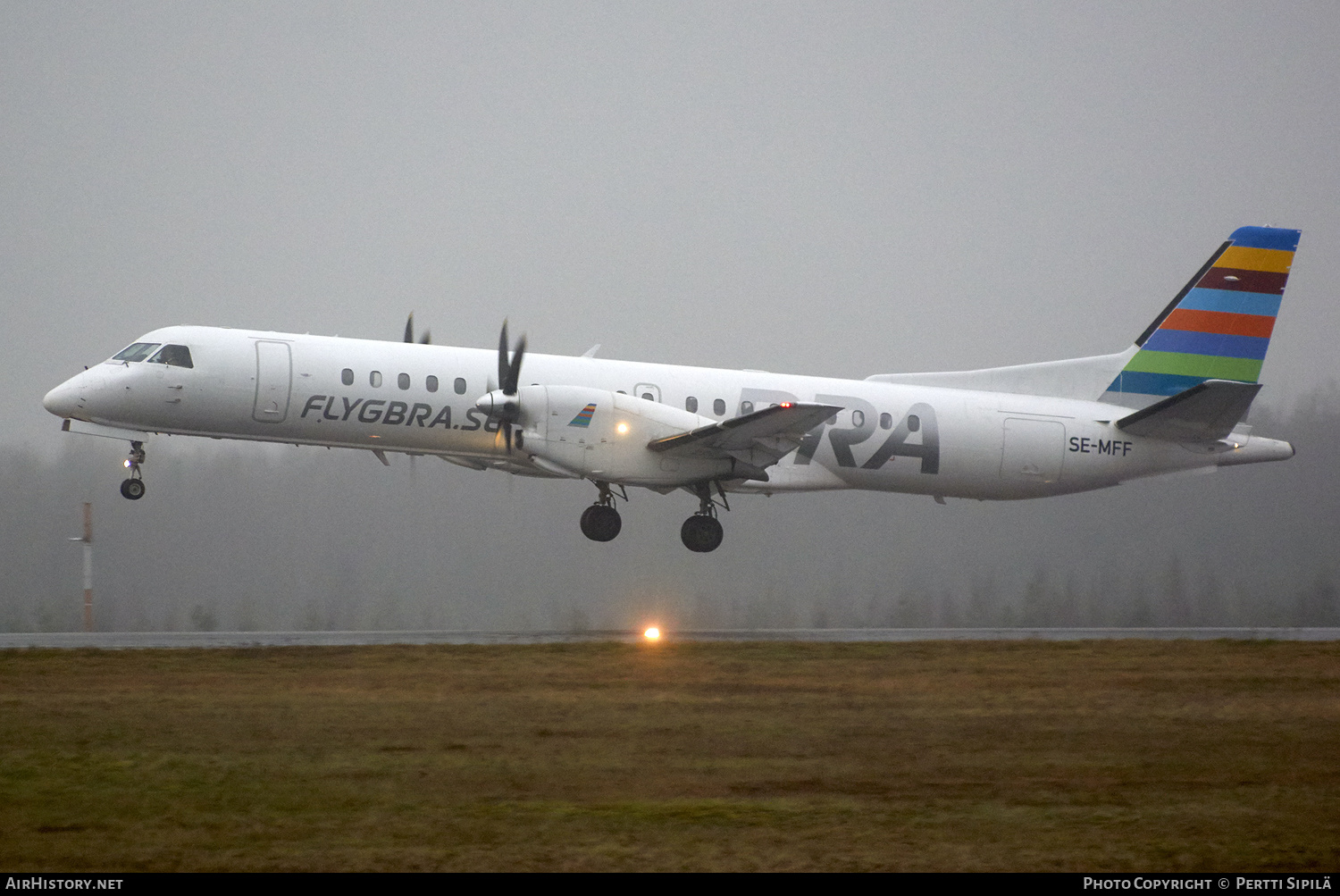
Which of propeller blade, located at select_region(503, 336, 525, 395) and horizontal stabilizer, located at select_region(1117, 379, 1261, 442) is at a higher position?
propeller blade, located at select_region(503, 336, 525, 395)

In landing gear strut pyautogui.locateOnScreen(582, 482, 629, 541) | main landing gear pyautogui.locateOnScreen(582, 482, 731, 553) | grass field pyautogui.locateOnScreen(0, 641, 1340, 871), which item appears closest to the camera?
grass field pyautogui.locateOnScreen(0, 641, 1340, 871)

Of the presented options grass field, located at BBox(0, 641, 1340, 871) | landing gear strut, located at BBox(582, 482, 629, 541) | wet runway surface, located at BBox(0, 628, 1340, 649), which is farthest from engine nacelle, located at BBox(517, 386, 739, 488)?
grass field, located at BBox(0, 641, 1340, 871)

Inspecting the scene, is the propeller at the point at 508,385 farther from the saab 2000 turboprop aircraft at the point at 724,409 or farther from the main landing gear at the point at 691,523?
the main landing gear at the point at 691,523

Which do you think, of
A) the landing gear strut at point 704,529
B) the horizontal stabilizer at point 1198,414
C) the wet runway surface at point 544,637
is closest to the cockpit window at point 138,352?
the wet runway surface at point 544,637

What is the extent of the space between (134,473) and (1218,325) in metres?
19.2

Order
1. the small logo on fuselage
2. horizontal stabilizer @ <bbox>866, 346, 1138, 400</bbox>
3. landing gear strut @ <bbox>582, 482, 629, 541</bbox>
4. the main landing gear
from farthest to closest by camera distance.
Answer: horizontal stabilizer @ <bbox>866, 346, 1138, 400</bbox> → landing gear strut @ <bbox>582, 482, 629, 541</bbox> → the main landing gear → the small logo on fuselage

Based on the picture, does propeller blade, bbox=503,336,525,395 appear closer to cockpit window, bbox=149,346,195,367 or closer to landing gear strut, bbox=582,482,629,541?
landing gear strut, bbox=582,482,629,541

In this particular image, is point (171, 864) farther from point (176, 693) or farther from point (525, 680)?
point (525, 680)

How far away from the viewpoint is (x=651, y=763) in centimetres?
1086

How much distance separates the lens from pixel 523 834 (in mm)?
8609

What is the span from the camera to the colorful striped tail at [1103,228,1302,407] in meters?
23.8

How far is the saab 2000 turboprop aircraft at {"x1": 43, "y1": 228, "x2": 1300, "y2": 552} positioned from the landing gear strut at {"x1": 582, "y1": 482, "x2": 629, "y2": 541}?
0.05 metres

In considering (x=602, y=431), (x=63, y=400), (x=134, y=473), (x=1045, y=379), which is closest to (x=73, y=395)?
(x=63, y=400)

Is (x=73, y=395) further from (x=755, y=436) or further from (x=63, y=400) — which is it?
(x=755, y=436)
